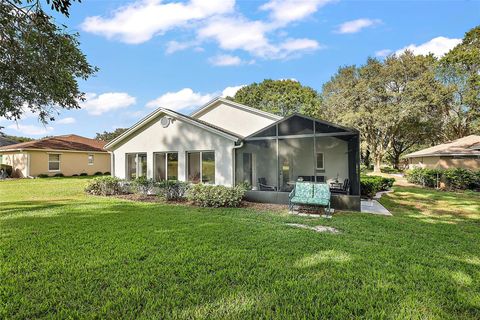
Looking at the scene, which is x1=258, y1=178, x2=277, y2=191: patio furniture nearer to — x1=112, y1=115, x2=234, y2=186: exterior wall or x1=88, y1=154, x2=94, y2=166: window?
x1=112, y1=115, x2=234, y2=186: exterior wall

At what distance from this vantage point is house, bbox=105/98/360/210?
10.5 meters

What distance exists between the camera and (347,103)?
3006cm

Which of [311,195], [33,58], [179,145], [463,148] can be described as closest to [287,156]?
[311,195]

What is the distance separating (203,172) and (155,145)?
3563 millimetres

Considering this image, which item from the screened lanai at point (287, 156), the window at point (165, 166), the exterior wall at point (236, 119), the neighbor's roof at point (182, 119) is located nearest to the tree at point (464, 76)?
the screened lanai at point (287, 156)

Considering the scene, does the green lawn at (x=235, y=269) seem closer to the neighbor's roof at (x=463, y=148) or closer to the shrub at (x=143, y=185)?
the shrub at (x=143, y=185)

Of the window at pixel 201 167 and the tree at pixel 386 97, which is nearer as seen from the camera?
the window at pixel 201 167

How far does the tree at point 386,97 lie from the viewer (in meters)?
26.7

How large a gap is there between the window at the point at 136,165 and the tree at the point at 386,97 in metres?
24.0

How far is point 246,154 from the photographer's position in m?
12.3

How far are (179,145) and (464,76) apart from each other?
1222 inches

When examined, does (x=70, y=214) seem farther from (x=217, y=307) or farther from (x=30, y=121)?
(x=217, y=307)

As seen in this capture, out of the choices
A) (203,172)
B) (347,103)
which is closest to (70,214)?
(203,172)

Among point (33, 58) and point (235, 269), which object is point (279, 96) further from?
point (235, 269)
